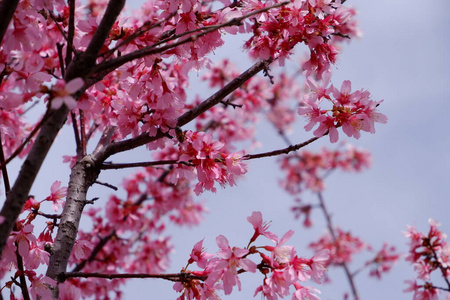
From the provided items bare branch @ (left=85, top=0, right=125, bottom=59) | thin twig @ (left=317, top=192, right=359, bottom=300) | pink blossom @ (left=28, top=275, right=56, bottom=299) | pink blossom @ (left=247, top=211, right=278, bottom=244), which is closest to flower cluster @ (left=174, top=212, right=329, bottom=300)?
pink blossom @ (left=247, top=211, right=278, bottom=244)

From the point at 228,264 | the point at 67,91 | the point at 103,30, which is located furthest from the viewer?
the point at 228,264

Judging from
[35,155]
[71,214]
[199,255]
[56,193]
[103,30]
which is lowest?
[199,255]

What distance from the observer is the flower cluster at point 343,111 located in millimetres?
2299

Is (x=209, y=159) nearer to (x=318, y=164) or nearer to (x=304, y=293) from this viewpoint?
(x=304, y=293)

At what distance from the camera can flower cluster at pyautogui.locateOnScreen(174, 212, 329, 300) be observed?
1.86m

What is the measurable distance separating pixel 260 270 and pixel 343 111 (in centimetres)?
104

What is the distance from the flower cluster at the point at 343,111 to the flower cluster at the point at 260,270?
2.38ft

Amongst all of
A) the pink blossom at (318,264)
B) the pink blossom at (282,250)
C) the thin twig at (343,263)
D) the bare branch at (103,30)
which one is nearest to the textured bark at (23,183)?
the bare branch at (103,30)

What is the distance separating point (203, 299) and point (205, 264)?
0.56 ft

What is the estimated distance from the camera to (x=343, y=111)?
2.32 m

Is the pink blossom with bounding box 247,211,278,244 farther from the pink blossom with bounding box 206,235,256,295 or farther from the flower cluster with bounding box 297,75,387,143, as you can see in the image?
the flower cluster with bounding box 297,75,387,143

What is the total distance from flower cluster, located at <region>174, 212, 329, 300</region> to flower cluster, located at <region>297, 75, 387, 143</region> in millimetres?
726

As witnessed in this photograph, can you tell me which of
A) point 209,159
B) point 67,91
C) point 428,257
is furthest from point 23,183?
point 428,257

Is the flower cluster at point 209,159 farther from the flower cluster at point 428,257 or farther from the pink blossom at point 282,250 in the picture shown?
the flower cluster at point 428,257
